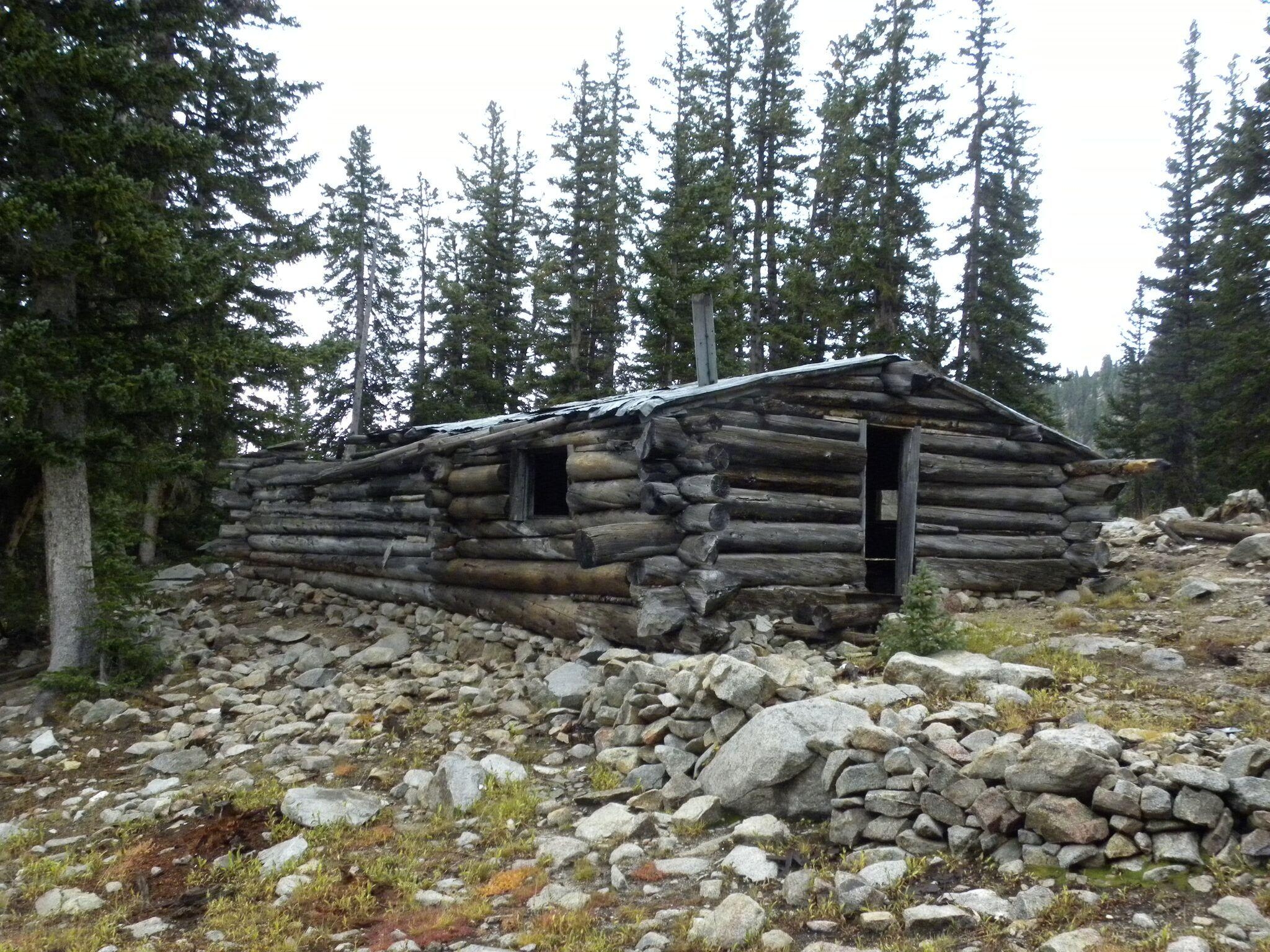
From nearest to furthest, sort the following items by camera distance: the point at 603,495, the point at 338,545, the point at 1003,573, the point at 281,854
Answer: the point at 281,854 < the point at 603,495 < the point at 1003,573 < the point at 338,545

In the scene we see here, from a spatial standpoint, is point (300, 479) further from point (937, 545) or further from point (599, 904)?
point (599, 904)

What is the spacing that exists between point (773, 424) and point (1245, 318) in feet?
54.7

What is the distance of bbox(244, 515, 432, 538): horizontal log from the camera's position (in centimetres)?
1361

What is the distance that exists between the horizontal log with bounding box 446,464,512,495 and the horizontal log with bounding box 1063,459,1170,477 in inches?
312

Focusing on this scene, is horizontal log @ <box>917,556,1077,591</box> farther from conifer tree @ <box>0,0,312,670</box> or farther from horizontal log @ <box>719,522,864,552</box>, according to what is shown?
conifer tree @ <box>0,0,312,670</box>

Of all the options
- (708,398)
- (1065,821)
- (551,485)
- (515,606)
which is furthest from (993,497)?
(1065,821)

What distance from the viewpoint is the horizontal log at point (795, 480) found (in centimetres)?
966

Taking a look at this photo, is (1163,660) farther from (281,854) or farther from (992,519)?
(281,854)

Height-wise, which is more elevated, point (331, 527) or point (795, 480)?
point (795, 480)

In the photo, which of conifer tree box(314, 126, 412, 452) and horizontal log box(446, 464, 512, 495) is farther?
conifer tree box(314, 126, 412, 452)

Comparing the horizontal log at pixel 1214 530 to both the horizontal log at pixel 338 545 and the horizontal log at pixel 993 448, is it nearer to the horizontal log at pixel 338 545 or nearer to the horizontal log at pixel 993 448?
the horizontal log at pixel 993 448

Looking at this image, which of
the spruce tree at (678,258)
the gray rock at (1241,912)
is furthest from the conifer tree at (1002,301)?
the gray rock at (1241,912)

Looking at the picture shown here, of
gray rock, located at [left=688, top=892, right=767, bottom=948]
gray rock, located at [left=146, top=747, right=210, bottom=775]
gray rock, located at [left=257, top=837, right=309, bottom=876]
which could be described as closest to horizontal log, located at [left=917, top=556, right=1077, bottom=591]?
gray rock, located at [left=688, top=892, right=767, bottom=948]

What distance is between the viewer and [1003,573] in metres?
11.7
